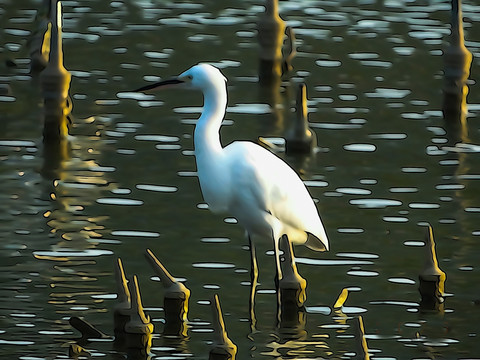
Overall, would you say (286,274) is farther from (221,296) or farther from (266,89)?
(266,89)

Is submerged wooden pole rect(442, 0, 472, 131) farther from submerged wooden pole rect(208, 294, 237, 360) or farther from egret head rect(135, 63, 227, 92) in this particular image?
submerged wooden pole rect(208, 294, 237, 360)

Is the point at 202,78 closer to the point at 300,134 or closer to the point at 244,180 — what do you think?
the point at 244,180

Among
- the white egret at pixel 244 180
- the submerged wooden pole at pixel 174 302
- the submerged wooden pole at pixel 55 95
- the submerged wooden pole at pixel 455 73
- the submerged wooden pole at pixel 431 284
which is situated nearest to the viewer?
the submerged wooden pole at pixel 174 302

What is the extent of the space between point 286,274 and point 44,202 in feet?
16.5

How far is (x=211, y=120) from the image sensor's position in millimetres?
15016

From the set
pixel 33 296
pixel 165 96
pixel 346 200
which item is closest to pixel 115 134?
pixel 165 96

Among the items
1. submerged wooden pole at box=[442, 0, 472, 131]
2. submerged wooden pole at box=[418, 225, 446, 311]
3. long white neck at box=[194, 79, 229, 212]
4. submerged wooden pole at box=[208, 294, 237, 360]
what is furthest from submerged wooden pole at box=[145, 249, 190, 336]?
submerged wooden pole at box=[442, 0, 472, 131]

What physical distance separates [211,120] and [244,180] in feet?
2.31

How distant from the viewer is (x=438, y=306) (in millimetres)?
15312

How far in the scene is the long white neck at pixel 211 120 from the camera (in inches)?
588

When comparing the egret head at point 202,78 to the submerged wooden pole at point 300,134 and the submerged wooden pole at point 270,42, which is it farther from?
the submerged wooden pole at point 270,42

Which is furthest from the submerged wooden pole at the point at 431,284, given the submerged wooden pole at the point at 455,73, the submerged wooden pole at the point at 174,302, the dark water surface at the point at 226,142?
the submerged wooden pole at the point at 455,73

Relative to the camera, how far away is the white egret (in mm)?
14820

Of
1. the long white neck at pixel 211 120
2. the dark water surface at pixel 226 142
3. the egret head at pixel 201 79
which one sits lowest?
the dark water surface at pixel 226 142
